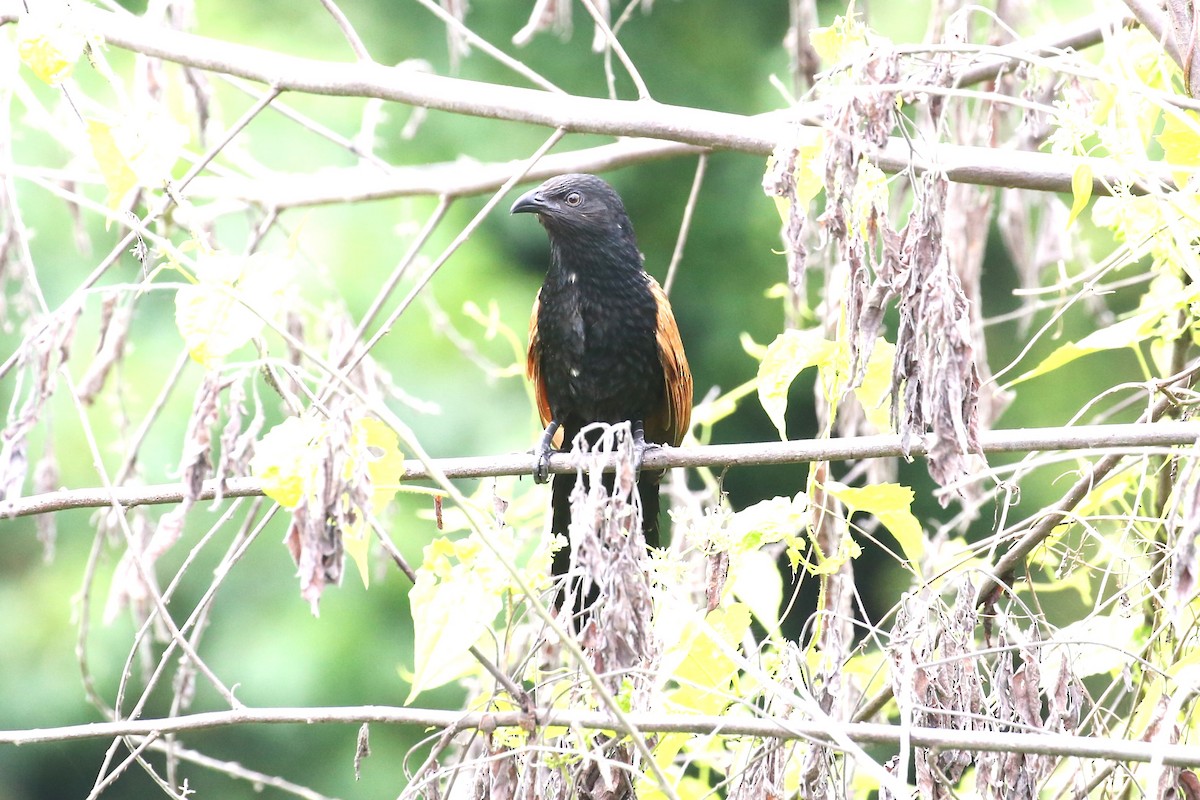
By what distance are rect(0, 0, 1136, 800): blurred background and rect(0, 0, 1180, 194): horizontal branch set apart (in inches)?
96.2

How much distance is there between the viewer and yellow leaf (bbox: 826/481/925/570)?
1.68m

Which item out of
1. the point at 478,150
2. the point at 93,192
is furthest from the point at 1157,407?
the point at 478,150

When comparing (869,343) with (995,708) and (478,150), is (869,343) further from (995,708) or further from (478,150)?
(478,150)

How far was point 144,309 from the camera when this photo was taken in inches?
228

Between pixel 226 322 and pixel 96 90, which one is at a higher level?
pixel 96 90

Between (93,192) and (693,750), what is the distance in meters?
3.78

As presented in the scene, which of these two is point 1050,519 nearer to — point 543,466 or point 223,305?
point 543,466

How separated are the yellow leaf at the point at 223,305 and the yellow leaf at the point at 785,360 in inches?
31.7

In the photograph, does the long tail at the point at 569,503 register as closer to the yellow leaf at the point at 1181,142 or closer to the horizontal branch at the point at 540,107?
the horizontal branch at the point at 540,107

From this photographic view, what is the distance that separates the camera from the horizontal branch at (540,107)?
183cm

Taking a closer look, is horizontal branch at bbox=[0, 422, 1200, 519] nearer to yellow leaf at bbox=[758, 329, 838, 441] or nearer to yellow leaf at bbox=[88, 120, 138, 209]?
yellow leaf at bbox=[758, 329, 838, 441]

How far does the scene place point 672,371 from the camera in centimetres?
329

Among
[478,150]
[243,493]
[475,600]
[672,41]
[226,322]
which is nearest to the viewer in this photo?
[226,322]

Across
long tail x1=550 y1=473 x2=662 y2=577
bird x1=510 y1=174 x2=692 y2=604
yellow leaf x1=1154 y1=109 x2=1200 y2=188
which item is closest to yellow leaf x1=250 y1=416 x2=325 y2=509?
yellow leaf x1=1154 y1=109 x2=1200 y2=188
